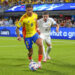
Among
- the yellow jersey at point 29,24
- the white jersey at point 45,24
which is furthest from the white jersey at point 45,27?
the yellow jersey at point 29,24

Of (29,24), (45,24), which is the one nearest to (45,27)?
(45,24)

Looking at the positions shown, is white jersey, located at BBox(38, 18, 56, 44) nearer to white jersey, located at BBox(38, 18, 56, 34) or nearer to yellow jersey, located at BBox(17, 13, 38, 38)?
white jersey, located at BBox(38, 18, 56, 34)

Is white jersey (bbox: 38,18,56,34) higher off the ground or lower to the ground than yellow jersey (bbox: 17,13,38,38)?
lower

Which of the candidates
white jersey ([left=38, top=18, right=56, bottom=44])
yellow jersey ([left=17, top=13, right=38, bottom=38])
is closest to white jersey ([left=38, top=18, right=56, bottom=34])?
white jersey ([left=38, top=18, right=56, bottom=44])

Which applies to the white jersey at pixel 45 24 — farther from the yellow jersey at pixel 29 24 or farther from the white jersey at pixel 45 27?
the yellow jersey at pixel 29 24

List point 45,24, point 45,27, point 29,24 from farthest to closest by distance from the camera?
point 45,27
point 45,24
point 29,24

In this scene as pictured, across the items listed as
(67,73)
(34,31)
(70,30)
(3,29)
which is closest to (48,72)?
(67,73)

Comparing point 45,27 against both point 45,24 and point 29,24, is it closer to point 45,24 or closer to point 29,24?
point 45,24

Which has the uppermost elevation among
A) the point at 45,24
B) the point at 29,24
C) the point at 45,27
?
the point at 29,24

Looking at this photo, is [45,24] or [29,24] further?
[45,24]

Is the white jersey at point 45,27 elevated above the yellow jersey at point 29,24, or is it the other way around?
the yellow jersey at point 29,24

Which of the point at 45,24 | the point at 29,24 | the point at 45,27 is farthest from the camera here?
the point at 45,27

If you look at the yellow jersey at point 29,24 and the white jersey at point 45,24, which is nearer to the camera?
the yellow jersey at point 29,24

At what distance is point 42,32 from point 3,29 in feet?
68.4
